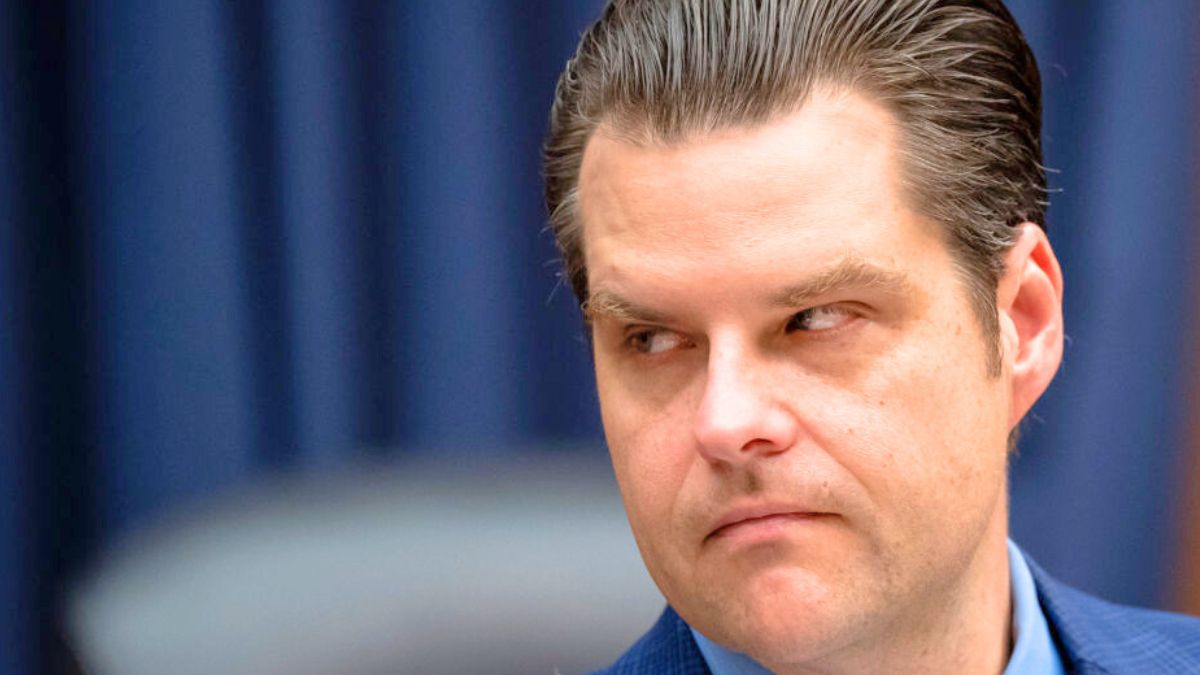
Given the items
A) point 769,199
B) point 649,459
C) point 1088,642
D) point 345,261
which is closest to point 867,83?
point 769,199

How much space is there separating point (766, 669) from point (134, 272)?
1151mm

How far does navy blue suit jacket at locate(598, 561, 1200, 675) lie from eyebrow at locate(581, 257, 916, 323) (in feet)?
1.06

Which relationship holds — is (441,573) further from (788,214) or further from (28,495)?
(28,495)

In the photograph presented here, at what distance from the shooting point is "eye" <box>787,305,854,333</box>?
43.6 inches

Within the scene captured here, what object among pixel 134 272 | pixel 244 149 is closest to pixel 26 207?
pixel 134 272

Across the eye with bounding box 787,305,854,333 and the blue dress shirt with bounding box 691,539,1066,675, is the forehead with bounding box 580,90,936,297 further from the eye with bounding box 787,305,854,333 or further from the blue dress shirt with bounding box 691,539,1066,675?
the blue dress shirt with bounding box 691,539,1066,675

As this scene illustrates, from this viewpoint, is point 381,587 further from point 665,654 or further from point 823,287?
point 823,287

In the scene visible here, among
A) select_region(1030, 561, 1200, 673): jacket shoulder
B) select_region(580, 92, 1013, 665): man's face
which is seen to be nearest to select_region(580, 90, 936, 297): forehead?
select_region(580, 92, 1013, 665): man's face

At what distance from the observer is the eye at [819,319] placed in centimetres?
111

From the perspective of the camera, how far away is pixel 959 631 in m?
1.26

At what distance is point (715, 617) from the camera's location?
1.13 m

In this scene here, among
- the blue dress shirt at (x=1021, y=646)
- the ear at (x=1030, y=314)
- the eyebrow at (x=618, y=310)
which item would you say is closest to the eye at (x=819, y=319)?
the eyebrow at (x=618, y=310)

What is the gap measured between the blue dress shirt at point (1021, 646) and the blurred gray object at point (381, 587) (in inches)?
6.3

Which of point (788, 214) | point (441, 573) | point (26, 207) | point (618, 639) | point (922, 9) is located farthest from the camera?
point (26, 207)
